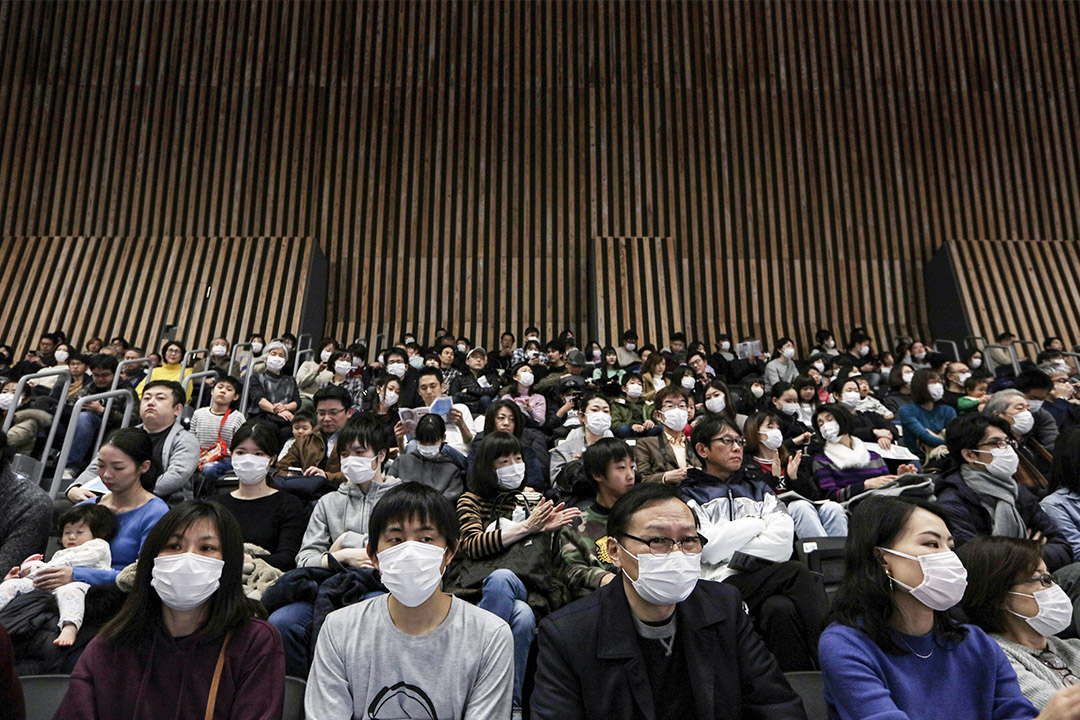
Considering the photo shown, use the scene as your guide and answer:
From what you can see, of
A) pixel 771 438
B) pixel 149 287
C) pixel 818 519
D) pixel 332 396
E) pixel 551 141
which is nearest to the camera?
pixel 818 519

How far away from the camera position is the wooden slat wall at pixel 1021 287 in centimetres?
924

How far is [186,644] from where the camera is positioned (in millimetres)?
1886

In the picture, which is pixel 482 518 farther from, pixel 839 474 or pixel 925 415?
pixel 925 415

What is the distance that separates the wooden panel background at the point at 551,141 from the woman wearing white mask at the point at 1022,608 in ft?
25.0

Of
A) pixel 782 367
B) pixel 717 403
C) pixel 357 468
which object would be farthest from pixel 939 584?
pixel 782 367

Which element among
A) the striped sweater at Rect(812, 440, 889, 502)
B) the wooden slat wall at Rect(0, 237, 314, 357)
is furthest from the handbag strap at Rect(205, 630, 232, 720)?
the wooden slat wall at Rect(0, 237, 314, 357)

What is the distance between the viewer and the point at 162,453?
12.1 feet

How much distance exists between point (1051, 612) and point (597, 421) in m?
2.31

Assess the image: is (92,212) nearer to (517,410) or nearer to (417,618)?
(517,410)

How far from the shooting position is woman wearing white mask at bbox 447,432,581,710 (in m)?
2.41

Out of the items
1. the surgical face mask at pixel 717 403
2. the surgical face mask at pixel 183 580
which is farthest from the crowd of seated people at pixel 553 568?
the surgical face mask at pixel 717 403

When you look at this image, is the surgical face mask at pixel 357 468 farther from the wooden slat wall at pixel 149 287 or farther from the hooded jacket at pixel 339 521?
the wooden slat wall at pixel 149 287

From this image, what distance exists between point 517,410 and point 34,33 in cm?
967

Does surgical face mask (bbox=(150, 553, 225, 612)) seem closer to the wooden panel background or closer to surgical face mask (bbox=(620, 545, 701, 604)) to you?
surgical face mask (bbox=(620, 545, 701, 604))
